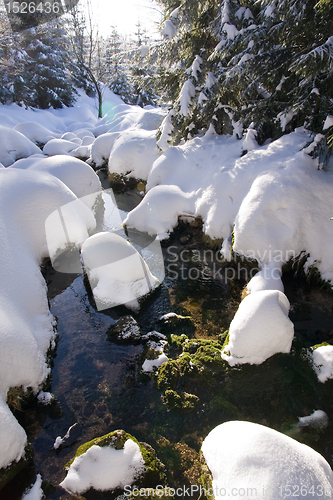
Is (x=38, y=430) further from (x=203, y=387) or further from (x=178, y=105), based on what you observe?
(x=178, y=105)

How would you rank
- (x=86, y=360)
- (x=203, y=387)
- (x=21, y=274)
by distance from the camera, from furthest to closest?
(x=21, y=274) → (x=86, y=360) → (x=203, y=387)

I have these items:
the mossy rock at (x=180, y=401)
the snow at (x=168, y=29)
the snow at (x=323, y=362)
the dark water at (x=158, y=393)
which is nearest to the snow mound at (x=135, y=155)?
the snow at (x=168, y=29)

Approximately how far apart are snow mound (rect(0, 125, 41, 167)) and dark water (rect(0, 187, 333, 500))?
1046cm

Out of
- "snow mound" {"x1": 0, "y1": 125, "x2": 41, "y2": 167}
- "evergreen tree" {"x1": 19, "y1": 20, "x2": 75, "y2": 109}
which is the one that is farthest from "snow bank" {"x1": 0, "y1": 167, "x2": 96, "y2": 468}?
"evergreen tree" {"x1": 19, "y1": 20, "x2": 75, "y2": 109}

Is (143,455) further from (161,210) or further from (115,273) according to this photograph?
(161,210)

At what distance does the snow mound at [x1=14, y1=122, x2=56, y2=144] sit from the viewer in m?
17.6

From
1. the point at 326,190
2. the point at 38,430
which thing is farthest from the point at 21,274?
the point at 326,190

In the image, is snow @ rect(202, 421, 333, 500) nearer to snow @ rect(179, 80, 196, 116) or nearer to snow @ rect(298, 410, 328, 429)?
snow @ rect(298, 410, 328, 429)

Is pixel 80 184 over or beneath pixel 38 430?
over

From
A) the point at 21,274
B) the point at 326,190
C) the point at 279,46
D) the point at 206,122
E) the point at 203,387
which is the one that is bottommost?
the point at 203,387

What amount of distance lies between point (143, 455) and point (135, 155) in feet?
39.1

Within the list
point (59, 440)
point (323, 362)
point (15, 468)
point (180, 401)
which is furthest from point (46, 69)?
point (323, 362)

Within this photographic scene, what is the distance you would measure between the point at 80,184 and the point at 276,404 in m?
9.98

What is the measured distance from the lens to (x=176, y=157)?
1116 centimetres
